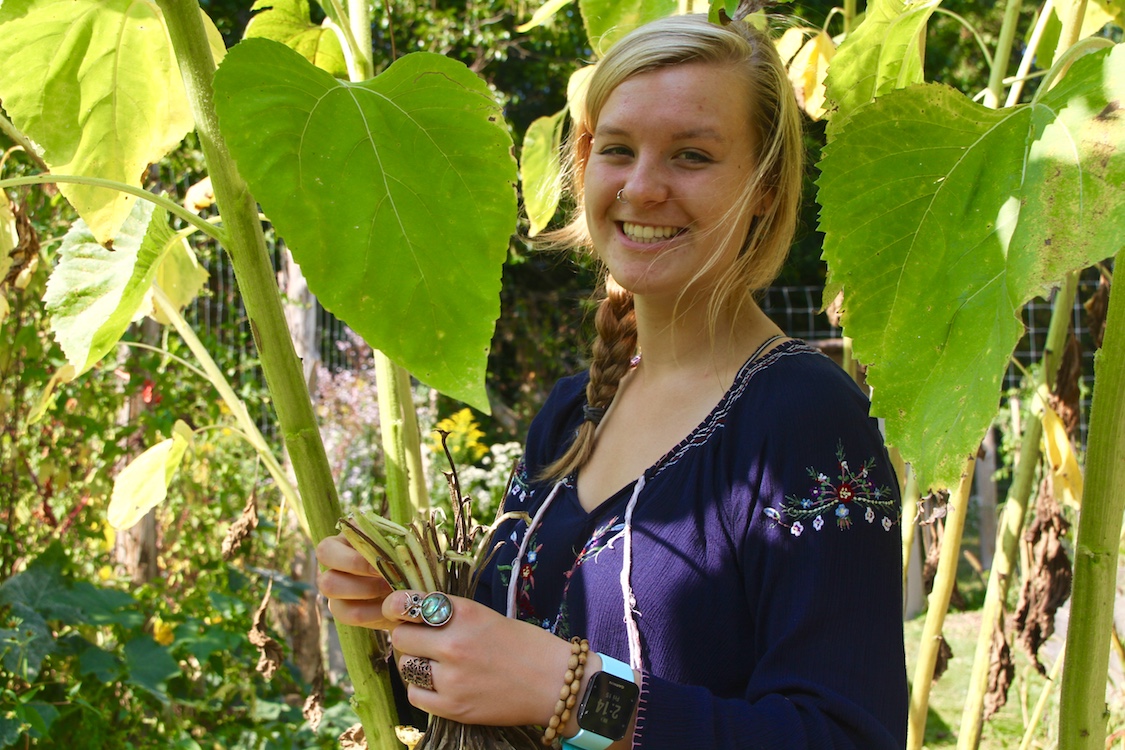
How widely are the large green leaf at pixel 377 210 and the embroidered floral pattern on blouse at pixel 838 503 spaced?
53cm

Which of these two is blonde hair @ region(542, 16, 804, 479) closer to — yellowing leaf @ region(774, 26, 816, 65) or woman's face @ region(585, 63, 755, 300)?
woman's face @ region(585, 63, 755, 300)

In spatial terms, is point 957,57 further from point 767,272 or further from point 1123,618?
point 767,272

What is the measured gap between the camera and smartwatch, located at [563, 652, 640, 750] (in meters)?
0.92

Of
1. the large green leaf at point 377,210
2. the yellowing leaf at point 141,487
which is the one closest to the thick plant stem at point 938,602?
the large green leaf at point 377,210

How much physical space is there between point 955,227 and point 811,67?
1011mm

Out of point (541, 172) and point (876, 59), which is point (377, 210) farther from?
point (541, 172)

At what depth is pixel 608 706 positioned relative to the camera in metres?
0.93

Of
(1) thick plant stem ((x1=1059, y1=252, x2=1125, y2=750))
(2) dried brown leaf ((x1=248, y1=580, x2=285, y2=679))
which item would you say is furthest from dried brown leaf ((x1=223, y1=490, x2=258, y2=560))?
(1) thick plant stem ((x1=1059, y1=252, x2=1125, y2=750))

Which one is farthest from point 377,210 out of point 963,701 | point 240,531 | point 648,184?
point 963,701

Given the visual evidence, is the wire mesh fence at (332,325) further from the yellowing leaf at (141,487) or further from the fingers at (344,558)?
the fingers at (344,558)

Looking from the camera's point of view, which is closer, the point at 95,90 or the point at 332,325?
the point at 95,90

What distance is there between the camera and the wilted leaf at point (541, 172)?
1596 millimetres

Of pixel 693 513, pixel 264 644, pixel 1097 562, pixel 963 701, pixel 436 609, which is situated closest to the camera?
pixel 1097 562

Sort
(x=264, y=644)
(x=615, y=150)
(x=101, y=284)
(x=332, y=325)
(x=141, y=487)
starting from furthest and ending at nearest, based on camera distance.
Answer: (x=332, y=325) → (x=264, y=644) → (x=141, y=487) → (x=615, y=150) → (x=101, y=284)
